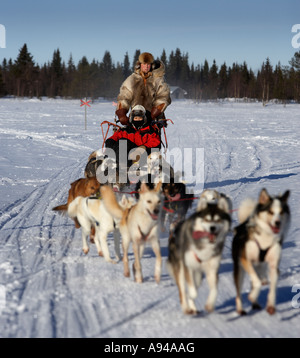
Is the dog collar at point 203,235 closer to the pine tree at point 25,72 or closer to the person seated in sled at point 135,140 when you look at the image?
the person seated in sled at point 135,140

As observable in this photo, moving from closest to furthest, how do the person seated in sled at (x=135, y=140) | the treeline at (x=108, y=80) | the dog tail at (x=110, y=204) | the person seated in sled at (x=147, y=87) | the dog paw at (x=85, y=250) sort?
the dog tail at (x=110, y=204)
the dog paw at (x=85, y=250)
the person seated in sled at (x=135, y=140)
the person seated in sled at (x=147, y=87)
the treeline at (x=108, y=80)

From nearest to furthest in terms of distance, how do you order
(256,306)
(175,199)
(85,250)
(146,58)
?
1. (256,306)
2. (85,250)
3. (175,199)
4. (146,58)

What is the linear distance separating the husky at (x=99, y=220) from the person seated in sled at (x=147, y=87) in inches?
98.3

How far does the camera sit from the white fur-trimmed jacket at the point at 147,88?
709cm

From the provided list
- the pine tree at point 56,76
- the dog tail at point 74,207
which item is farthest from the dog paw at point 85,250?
the pine tree at point 56,76

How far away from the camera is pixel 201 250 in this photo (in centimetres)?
304

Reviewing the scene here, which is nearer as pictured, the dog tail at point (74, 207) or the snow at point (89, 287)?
the snow at point (89, 287)

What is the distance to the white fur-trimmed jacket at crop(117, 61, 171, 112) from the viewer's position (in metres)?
7.09

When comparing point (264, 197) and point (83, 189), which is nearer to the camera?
point (264, 197)

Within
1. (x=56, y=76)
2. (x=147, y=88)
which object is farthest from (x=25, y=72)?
(x=147, y=88)

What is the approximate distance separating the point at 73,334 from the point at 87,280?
1.01 metres

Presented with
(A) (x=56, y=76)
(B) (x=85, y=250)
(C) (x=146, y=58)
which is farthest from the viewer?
(A) (x=56, y=76)

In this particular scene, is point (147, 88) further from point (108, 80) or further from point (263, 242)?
point (108, 80)

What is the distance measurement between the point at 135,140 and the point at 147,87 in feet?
3.21
